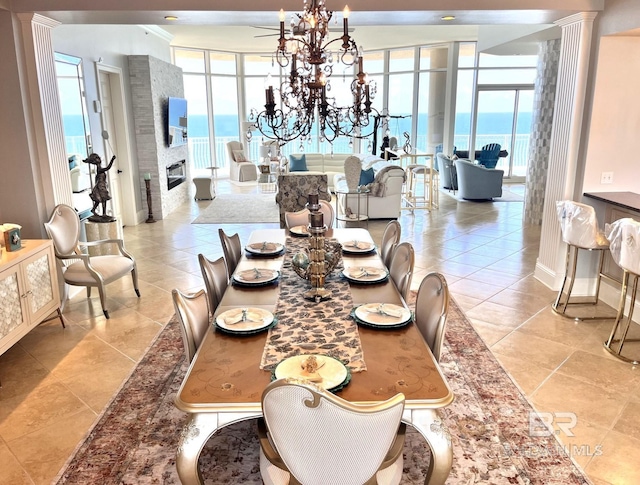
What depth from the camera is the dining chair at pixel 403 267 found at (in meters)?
3.02

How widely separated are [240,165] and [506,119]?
6.66m

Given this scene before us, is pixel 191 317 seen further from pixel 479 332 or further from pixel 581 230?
pixel 581 230

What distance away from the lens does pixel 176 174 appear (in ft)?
31.0

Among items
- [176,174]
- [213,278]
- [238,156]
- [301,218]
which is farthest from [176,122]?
[213,278]

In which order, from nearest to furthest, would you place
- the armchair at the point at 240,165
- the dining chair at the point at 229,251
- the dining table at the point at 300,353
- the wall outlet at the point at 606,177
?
1. the dining table at the point at 300,353
2. the dining chair at the point at 229,251
3. the wall outlet at the point at 606,177
4. the armchair at the point at 240,165

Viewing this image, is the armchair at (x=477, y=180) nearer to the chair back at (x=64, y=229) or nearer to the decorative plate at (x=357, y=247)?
the decorative plate at (x=357, y=247)

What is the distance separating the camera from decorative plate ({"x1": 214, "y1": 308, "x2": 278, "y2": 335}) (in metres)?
2.32

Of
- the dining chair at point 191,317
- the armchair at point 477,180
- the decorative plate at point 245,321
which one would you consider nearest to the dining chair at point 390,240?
the decorative plate at point 245,321

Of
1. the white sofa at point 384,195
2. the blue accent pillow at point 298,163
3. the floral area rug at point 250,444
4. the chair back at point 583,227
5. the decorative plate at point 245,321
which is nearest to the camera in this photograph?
the decorative plate at point 245,321

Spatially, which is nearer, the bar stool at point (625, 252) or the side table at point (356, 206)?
the bar stool at point (625, 252)

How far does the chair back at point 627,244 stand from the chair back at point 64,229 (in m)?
4.53

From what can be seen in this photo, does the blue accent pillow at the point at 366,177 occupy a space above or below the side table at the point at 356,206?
above


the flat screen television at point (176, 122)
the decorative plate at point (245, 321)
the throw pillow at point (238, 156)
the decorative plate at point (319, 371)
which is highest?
the flat screen television at point (176, 122)

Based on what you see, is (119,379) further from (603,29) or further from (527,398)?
(603,29)
